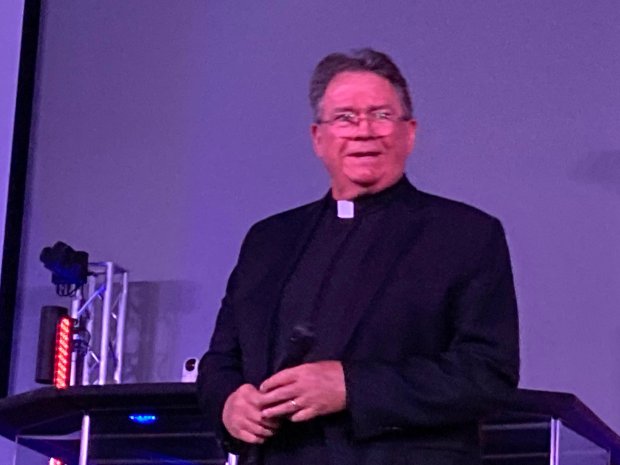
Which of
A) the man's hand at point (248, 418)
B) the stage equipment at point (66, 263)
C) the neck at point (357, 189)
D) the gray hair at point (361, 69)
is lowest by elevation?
the man's hand at point (248, 418)

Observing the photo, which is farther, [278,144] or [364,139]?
[278,144]

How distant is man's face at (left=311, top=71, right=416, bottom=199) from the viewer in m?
2.16

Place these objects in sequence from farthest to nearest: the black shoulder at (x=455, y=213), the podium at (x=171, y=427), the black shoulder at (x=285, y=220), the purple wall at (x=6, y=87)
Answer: the purple wall at (x=6, y=87)
the podium at (x=171, y=427)
the black shoulder at (x=285, y=220)
the black shoulder at (x=455, y=213)

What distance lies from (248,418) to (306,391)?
0.13 meters

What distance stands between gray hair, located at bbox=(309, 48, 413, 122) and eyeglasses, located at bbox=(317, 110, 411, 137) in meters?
0.04

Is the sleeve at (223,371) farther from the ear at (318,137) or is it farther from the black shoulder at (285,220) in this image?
the ear at (318,137)

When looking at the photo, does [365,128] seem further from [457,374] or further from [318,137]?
[457,374]

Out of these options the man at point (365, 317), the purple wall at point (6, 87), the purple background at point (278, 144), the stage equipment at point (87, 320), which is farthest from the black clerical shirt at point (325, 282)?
the purple wall at point (6, 87)

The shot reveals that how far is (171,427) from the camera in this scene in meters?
3.87

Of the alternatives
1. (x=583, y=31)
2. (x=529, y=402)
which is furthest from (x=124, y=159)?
(x=529, y=402)

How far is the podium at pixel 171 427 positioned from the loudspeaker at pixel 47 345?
75 cm

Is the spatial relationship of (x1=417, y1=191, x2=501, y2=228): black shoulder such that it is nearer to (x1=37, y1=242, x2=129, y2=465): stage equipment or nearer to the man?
the man

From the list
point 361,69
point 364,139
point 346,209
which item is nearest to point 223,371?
point 346,209

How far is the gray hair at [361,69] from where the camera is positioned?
2.19 meters
